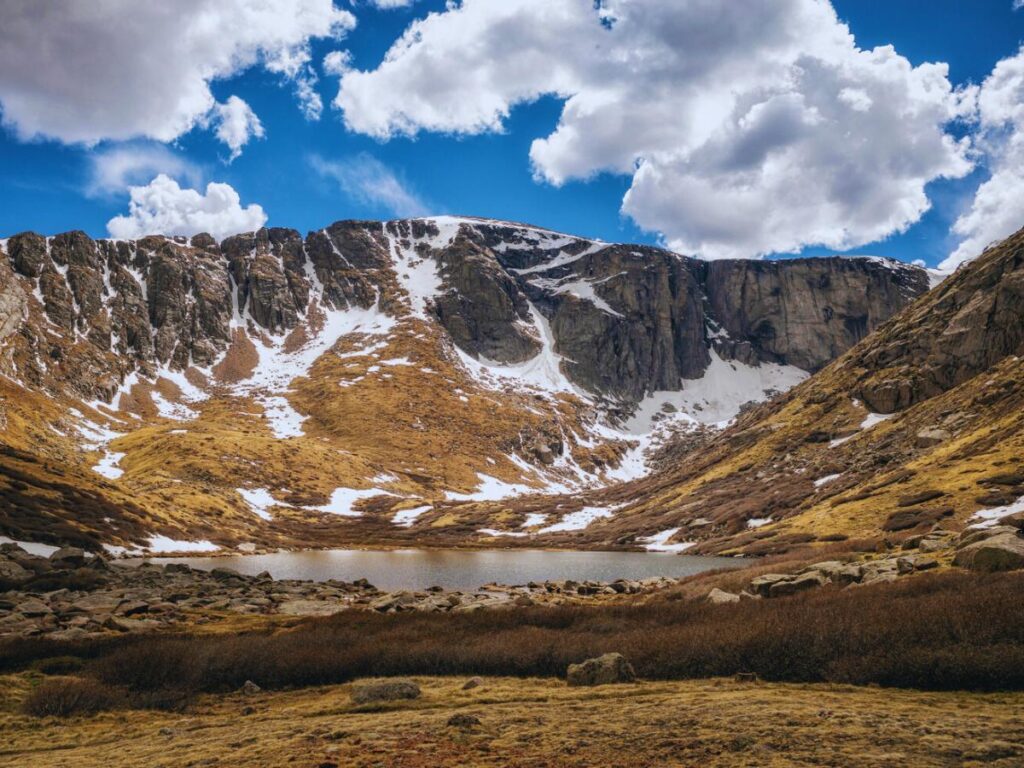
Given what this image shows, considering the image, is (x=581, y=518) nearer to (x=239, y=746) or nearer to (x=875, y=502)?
(x=875, y=502)

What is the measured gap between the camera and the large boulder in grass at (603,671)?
577 inches

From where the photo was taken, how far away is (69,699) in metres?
14.6

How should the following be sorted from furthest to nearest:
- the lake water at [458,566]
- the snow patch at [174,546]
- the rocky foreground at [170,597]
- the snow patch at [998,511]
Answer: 1. the snow patch at [174,546]
2. the lake water at [458,566]
3. the snow patch at [998,511]
4. the rocky foreground at [170,597]

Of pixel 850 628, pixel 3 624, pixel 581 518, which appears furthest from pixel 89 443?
pixel 850 628

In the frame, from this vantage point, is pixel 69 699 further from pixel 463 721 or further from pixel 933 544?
pixel 933 544

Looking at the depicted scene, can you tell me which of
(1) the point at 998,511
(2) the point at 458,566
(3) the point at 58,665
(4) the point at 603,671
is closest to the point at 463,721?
(4) the point at 603,671

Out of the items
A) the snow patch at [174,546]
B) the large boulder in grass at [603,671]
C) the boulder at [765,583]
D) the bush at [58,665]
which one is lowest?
the bush at [58,665]

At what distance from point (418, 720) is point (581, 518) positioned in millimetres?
130812

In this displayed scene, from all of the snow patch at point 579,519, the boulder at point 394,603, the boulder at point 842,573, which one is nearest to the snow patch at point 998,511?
the boulder at point 842,573

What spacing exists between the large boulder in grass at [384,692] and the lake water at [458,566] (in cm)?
3549

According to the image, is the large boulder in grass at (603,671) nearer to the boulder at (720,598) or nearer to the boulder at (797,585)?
the boulder at (720,598)

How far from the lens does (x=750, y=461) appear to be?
122750mm

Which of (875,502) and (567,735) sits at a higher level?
(875,502)

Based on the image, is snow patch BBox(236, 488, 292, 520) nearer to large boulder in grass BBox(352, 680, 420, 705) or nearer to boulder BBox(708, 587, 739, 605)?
boulder BBox(708, 587, 739, 605)
